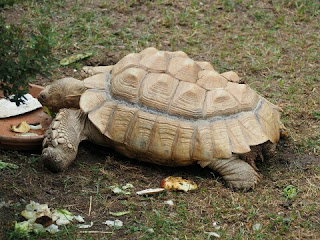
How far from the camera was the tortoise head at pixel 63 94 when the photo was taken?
560 cm

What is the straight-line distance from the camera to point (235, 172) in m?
5.10

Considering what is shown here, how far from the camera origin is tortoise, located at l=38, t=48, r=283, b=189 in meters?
5.09

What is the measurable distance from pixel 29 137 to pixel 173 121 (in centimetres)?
125

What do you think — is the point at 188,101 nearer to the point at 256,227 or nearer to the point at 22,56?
the point at 256,227

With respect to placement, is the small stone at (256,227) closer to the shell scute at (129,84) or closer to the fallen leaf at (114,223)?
the fallen leaf at (114,223)

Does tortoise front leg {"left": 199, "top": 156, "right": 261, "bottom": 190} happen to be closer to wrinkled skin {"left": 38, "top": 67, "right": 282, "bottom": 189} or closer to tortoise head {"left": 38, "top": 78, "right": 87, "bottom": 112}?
wrinkled skin {"left": 38, "top": 67, "right": 282, "bottom": 189}

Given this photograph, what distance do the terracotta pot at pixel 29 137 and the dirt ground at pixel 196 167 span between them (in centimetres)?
9

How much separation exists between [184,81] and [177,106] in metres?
0.26

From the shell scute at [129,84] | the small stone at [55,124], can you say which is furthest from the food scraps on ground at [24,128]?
the shell scute at [129,84]

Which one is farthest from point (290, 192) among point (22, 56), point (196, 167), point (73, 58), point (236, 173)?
point (73, 58)

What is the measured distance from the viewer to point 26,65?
13.6ft

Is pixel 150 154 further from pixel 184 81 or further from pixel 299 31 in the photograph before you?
pixel 299 31

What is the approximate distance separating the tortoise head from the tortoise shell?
0.24 metres

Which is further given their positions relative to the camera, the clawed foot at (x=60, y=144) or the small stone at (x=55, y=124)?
the small stone at (x=55, y=124)
